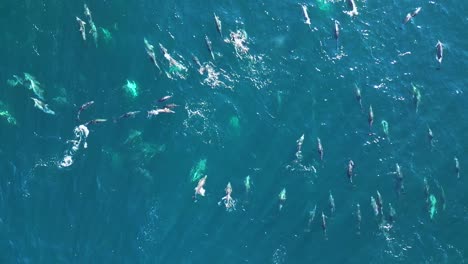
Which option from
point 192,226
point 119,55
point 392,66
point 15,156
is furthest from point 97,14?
point 392,66

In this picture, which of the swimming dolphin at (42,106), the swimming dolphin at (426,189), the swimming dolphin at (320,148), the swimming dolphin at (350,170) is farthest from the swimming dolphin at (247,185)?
the swimming dolphin at (42,106)

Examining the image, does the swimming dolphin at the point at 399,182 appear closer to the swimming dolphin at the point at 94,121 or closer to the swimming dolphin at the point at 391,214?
the swimming dolphin at the point at 391,214

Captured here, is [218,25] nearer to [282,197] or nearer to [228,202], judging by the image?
[228,202]

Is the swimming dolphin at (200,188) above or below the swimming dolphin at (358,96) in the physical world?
below

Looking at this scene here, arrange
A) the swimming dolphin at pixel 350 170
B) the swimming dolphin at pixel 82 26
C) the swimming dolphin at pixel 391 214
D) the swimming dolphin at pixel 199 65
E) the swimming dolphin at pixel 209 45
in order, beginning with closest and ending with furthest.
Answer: the swimming dolphin at pixel 350 170 < the swimming dolphin at pixel 209 45 < the swimming dolphin at pixel 82 26 < the swimming dolphin at pixel 391 214 < the swimming dolphin at pixel 199 65

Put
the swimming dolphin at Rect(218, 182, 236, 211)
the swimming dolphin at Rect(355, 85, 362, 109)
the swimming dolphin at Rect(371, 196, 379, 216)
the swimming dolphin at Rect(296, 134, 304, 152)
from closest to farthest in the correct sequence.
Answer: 1. the swimming dolphin at Rect(371, 196, 379, 216)
2. the swimming dolphin at Rect(355, 85, 362, 109)
3. the swimming dolphin at Rect(218, 182, 236, 211)
4. the swimming dolphin at Rect(296, 134, 304, 152)

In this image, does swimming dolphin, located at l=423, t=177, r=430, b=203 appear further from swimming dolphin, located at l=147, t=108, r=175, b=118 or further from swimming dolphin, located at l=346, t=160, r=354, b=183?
swimming dolphin, located at l=147, t=108, r=175, b=118

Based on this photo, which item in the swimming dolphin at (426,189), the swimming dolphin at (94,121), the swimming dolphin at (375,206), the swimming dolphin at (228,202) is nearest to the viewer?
the swimming dolphin at (94,121)

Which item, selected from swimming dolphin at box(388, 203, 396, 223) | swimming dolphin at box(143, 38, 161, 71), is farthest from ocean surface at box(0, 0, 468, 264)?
swimming dolphin at box(143, 38, 161, 71)

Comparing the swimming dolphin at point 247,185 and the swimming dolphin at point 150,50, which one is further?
the swimming dolphin at point 247,185
